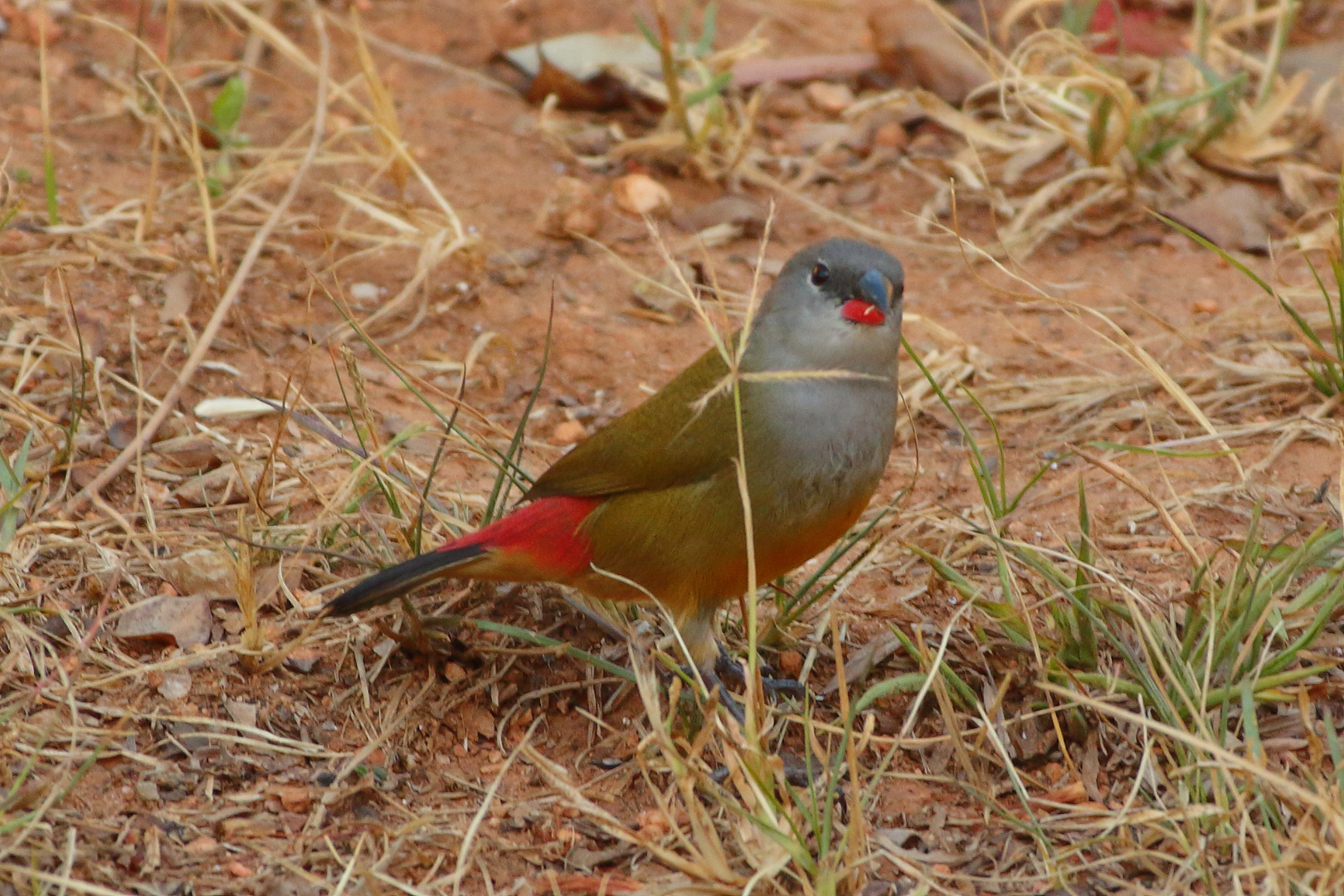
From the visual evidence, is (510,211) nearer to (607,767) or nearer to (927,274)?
(927,274)

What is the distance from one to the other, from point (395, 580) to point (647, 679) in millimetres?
635

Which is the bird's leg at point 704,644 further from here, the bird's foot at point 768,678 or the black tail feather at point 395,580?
the black tail feather at point 395,580

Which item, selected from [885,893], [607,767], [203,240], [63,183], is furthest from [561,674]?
[63,183]

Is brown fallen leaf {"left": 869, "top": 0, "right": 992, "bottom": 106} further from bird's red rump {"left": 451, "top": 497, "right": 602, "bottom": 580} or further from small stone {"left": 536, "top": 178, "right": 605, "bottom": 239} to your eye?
bird's red rump {"left": 451, "top": 497, "right": 602, "bottom": 580}

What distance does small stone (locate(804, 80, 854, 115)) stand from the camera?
22.0 feet

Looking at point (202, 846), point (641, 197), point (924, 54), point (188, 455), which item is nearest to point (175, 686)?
point (202, 846)

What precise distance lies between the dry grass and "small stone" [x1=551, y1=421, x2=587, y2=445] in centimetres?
27

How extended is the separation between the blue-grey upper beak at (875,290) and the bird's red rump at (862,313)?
0.01 metres

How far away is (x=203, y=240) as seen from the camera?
16.9ft

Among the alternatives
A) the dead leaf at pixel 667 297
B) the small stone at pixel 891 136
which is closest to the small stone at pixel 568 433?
the dead leaf at pixel 667 297

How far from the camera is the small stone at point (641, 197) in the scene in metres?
5.82

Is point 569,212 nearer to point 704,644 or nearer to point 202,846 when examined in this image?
point 704,644

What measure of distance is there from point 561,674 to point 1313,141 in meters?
4.21

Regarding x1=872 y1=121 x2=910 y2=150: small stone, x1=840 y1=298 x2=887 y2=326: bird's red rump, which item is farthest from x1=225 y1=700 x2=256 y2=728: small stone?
x1=872 y1=121 x2=910 y2=150: small stone
